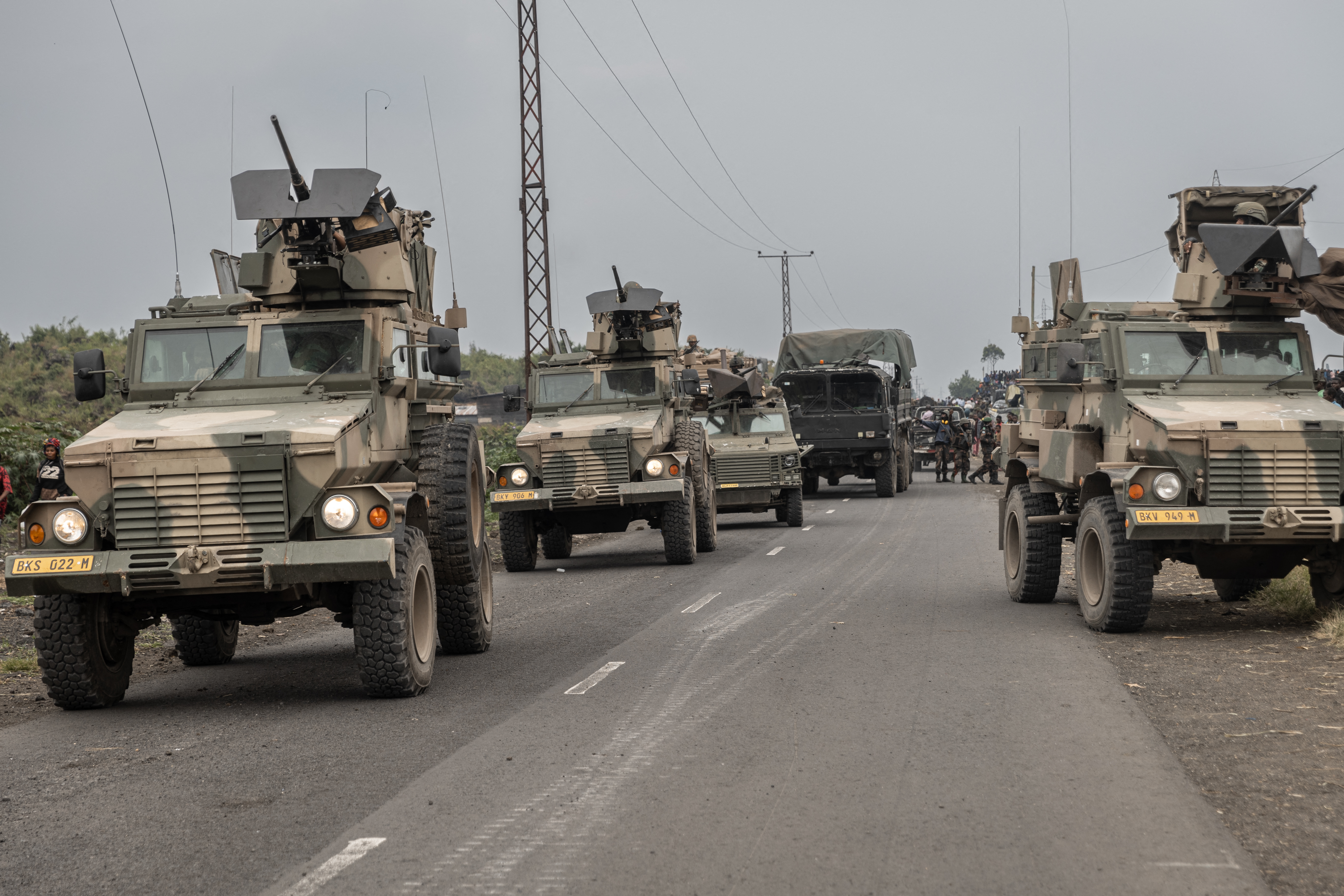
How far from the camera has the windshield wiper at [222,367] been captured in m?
10.1

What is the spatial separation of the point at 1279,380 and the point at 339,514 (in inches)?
320

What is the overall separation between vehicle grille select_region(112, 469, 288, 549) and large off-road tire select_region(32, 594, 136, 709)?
56 cm

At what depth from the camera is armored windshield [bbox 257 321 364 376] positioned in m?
10.2

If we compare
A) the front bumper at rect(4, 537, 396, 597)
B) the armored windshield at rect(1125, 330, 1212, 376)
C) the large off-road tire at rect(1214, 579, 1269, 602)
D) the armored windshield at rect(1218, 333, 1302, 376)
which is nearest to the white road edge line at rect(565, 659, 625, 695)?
the front bumper at rect(4, 537, 396, 597)

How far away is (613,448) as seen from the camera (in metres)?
17.9

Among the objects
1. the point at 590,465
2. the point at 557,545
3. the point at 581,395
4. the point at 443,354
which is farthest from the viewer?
the point at 557,545

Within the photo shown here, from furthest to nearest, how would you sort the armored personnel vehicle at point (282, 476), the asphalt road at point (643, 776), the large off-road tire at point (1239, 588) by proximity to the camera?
the large off-road tire at point (1239, 588) < the armored personnel vehicle at point (282, 476) < the asphalt road at point (643, 776)

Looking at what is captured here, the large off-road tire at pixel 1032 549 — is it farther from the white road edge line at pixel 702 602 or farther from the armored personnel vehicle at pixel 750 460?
the armored personnel vehicle at pixel 750 460

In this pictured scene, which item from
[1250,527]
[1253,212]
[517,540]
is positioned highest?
[1253,212]

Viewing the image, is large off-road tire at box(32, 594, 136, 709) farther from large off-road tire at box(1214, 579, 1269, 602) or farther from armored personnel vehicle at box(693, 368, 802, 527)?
armored personnel vehicle at box(693, 368, 802, 527)

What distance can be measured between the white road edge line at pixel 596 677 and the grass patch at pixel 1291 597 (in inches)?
224

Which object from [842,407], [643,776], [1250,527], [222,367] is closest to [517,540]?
[222,367]

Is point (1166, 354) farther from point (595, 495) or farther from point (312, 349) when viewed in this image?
point (595, 495)

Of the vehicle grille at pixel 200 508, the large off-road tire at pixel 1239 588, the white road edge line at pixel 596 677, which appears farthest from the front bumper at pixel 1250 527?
the vehicle grille at pixel 200 508
